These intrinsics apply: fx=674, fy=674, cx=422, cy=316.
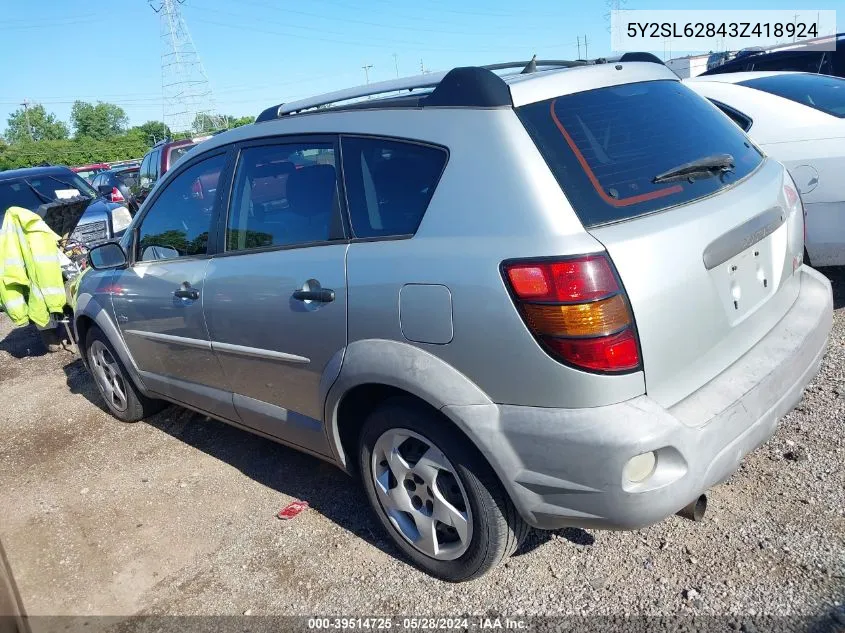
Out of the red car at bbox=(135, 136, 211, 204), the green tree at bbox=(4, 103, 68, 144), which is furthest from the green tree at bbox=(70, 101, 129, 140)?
the red car at bbox=(135, 136, 211, 204)

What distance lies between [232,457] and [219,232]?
4.87 ft

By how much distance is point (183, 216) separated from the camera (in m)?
3.74

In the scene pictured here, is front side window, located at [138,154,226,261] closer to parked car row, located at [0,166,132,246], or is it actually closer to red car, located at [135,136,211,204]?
parked car row, located at [0,166,132,246]

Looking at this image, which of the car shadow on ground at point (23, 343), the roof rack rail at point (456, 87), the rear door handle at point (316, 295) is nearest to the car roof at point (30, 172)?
the car shadow on ground at point (23, 343)

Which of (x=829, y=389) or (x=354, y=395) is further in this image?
(x=829, y=389)

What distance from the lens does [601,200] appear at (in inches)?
85.9

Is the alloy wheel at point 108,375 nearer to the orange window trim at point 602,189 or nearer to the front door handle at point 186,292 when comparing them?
the front door handle at point 186,292

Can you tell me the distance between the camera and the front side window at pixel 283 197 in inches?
112

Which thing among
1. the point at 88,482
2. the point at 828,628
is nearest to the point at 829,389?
the point at 828,628

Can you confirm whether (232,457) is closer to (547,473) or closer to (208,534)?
(208,534)

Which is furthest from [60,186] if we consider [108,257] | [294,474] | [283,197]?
[283,197]

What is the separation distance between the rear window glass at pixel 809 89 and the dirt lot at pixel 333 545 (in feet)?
4.98

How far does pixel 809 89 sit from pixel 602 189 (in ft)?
12.1

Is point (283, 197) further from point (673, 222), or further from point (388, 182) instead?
point (673, 222)
